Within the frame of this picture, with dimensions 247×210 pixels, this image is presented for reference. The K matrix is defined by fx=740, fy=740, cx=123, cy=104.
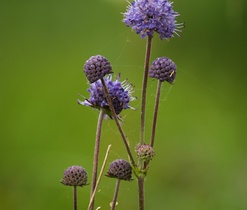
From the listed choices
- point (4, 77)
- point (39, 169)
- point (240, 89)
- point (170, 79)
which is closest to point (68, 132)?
point (39, 169)

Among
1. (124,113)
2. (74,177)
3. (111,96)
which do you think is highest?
(124,113)

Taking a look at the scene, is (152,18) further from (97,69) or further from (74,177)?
(74,177)

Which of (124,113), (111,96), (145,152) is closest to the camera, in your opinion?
(145,152)

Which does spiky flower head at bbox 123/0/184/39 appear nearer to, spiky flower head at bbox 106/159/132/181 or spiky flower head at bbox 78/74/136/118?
spiky flower head at bbox 78/74/136/118

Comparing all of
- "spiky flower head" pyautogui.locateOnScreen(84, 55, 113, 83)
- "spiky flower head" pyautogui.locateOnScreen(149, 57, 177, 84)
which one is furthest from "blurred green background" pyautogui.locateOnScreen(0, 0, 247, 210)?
"spiky flower head" pyautogui.locateOnScreen(84, 55, 113, 83)

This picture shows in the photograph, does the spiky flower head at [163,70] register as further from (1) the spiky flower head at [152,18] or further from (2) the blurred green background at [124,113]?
(2) the blurred green background at [124,113]

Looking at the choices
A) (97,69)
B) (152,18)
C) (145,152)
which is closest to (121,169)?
(145,152)

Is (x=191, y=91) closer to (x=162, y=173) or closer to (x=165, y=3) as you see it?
(x=162, y=173)
